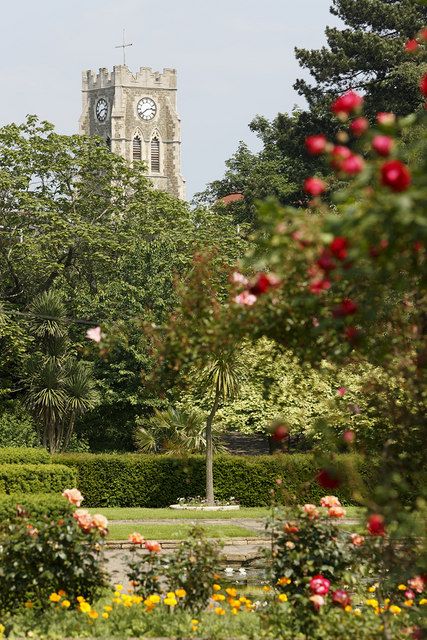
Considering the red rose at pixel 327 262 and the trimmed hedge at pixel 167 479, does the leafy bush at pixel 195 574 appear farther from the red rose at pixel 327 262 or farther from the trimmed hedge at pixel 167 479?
the trimmed hedge at pixel 167 479

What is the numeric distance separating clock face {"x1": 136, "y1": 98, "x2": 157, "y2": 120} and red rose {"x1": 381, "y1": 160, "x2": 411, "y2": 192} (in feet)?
279

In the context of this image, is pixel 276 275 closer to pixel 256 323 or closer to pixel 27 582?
pixel 256 323

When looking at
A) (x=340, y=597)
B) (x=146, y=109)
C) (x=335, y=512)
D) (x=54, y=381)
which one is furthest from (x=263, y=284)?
(x=146, y=109)

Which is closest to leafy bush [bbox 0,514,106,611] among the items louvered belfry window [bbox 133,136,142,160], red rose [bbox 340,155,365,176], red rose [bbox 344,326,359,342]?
red rose [bbox 344,326,359,342]

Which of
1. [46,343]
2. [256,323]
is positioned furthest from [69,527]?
[46,343]

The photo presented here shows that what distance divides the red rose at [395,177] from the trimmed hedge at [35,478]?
18711 millimetres

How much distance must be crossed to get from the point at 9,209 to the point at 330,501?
29.7 meters

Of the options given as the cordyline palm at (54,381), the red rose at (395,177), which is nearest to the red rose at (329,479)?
the red rose at (395,177)

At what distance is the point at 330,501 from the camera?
9.55 metres

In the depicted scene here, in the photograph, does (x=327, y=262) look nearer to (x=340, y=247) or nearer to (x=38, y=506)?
(x=340, y=247)

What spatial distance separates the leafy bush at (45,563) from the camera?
8852 mm

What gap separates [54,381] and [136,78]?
59.6m

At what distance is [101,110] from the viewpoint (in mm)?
88188

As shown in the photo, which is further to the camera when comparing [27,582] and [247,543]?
[247,543]
